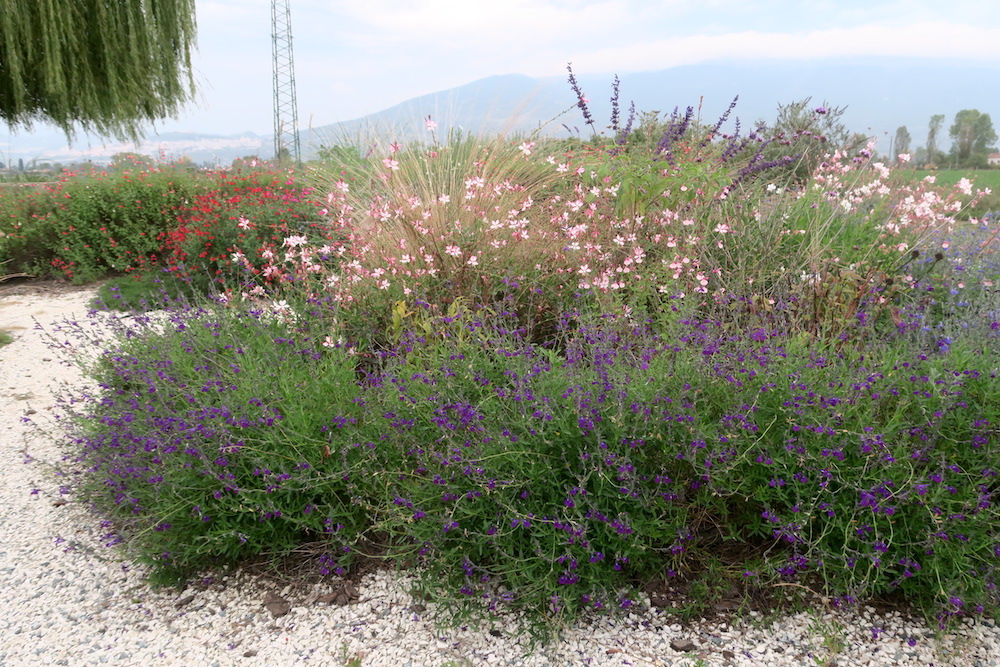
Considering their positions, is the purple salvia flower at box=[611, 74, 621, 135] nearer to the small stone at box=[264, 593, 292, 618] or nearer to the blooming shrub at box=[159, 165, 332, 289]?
the blooming shrub at box=[159, 165, 332, 289]

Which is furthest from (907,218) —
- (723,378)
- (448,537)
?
(448,537)

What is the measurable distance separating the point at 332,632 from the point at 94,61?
27.8ft

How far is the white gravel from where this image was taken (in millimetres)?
2014

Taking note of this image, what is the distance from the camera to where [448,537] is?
2162 mm

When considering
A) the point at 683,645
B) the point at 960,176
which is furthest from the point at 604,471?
the point at 960,176

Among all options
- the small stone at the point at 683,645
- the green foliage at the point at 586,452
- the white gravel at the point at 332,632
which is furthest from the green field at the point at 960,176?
the small stone at the point at 683,645

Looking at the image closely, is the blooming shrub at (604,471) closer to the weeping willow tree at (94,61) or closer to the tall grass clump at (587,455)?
the tall grass clump at (587,455)

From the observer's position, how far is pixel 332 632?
218cm

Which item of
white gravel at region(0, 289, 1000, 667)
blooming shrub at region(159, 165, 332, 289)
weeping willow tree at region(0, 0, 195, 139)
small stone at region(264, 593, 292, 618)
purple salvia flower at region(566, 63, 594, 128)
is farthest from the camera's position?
weeping willow tree at region(0, 0, 195, 139)

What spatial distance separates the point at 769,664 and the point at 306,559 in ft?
5.44

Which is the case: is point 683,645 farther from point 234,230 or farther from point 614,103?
point 234,230

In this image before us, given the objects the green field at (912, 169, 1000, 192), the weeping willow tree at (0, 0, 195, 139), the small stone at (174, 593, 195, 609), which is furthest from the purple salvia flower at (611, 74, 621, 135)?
the weeping willow tree at (0, 0, 195, 139)

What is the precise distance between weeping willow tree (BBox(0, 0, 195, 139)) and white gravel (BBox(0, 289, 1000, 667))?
6.84 metres

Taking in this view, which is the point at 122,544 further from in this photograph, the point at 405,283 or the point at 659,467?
the point at 659,467
